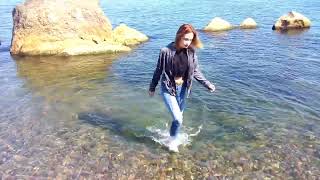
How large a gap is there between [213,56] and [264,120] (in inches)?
359

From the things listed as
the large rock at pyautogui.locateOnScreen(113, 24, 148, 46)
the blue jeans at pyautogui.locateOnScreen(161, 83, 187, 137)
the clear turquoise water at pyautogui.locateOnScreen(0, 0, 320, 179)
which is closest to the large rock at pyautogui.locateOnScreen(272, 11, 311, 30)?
the clear turquoise water at pyautogui.locateOnScreen(0, 0, 320, 179)

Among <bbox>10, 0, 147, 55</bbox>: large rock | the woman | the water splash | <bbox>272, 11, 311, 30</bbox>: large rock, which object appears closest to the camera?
the woman

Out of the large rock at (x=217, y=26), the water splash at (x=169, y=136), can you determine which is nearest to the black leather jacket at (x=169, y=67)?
the water splash at (x=169, y=136)

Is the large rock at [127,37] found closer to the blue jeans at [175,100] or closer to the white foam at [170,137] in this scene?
the white foam at [170,137]

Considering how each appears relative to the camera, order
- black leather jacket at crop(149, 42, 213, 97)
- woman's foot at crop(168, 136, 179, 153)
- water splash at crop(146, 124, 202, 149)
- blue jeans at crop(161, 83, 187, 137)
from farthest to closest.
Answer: water splash at crop(146, 124, 202, 149) → woman's foot at crop(168, 136, 179, 153) → blue jeans at crop(161, 83, 187, 137) → black leather jacket at crop(149, 42, 213, 97)

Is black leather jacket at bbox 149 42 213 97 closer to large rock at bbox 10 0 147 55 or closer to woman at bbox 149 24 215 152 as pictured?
woman at bbox 149 24 215 152

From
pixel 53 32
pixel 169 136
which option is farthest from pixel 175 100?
pixel 53 32

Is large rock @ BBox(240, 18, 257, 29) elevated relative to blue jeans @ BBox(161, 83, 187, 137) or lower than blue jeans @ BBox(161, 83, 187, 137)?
elevated

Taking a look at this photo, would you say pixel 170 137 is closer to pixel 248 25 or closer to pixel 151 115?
pixel 151 115

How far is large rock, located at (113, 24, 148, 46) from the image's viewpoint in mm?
25422

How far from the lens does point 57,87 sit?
16891mm

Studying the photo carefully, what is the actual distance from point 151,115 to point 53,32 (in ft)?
39.4

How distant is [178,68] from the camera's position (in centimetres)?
952

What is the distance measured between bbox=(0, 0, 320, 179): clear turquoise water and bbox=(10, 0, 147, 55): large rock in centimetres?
94
